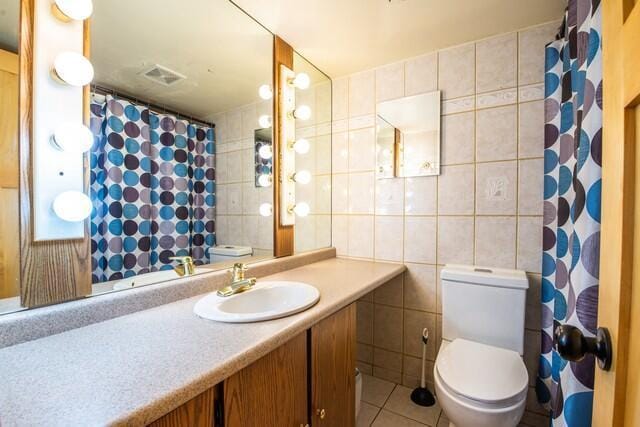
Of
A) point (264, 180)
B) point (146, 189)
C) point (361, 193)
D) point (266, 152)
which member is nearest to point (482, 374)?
point (361, 193)

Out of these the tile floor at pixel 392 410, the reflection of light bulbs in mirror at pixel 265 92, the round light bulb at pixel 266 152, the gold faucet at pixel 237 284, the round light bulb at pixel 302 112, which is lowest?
the tile floor at pixel 392 410

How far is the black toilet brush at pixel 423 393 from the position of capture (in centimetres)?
162

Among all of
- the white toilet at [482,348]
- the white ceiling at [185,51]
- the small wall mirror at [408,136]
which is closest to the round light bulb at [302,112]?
the white ceiling at [185,51]

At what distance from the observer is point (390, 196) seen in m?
1.82

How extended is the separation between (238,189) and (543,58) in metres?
1.77

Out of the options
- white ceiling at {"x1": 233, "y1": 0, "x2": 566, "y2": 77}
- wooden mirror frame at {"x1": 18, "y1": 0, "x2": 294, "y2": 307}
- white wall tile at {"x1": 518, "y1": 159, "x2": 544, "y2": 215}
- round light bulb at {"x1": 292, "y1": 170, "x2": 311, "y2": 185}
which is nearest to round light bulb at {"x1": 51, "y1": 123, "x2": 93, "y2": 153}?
wooden mirror frame at {"x1": 18, "y1": 0, "x2": 294, "y2": 307}

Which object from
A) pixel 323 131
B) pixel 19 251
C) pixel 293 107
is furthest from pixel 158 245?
pixel 323 131

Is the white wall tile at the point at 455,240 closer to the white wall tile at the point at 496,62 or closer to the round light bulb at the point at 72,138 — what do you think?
the white wall tile at the point at 496,62

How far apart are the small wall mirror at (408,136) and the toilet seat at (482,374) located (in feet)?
3.23

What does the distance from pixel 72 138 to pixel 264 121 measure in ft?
3.16

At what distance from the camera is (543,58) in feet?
4.63

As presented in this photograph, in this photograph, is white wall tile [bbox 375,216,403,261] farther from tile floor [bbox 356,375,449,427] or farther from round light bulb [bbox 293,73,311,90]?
Answer: round light bulb [bbox 293,73,311,90]

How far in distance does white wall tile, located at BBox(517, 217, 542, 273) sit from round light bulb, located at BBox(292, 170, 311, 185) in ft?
4.09

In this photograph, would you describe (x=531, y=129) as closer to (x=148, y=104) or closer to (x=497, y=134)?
(x=497, y=134)
